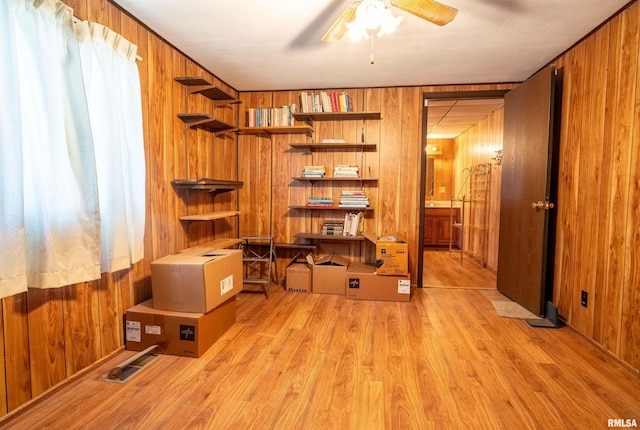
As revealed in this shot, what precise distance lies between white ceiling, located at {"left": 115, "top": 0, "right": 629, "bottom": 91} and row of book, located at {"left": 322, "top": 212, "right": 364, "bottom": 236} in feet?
4.94

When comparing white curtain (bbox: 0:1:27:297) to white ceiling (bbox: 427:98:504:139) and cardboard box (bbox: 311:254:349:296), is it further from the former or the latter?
white ceiling (bbox: 427:98:504:139)

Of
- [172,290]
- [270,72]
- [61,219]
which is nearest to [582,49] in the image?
[270,72]

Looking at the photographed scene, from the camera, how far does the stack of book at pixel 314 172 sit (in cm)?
366

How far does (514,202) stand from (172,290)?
3245mm

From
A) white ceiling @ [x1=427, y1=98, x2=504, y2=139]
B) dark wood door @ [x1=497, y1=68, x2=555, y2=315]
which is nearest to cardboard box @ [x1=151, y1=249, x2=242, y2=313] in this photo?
dark wood door @ [x1=497, y1=68, x2=555, y2=315]

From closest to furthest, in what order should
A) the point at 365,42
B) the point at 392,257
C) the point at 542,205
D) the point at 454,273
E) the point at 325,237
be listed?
the point at 365,42 → the point at 542,205 → the point at 392,257 → the point at 325,237 → the point at 454,273

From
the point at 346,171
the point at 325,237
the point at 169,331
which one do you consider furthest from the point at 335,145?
the point at 169,331

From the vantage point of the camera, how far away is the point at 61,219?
1653mm

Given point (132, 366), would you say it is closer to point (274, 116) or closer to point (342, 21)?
point (342, 21)

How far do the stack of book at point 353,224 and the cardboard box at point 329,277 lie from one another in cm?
37

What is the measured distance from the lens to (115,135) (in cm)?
198

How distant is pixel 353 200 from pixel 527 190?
5.59 feet

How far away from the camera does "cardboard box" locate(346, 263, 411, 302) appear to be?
330cm

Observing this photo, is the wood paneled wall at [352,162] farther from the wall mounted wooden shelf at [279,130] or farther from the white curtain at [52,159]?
the white curtain at [52,159]
